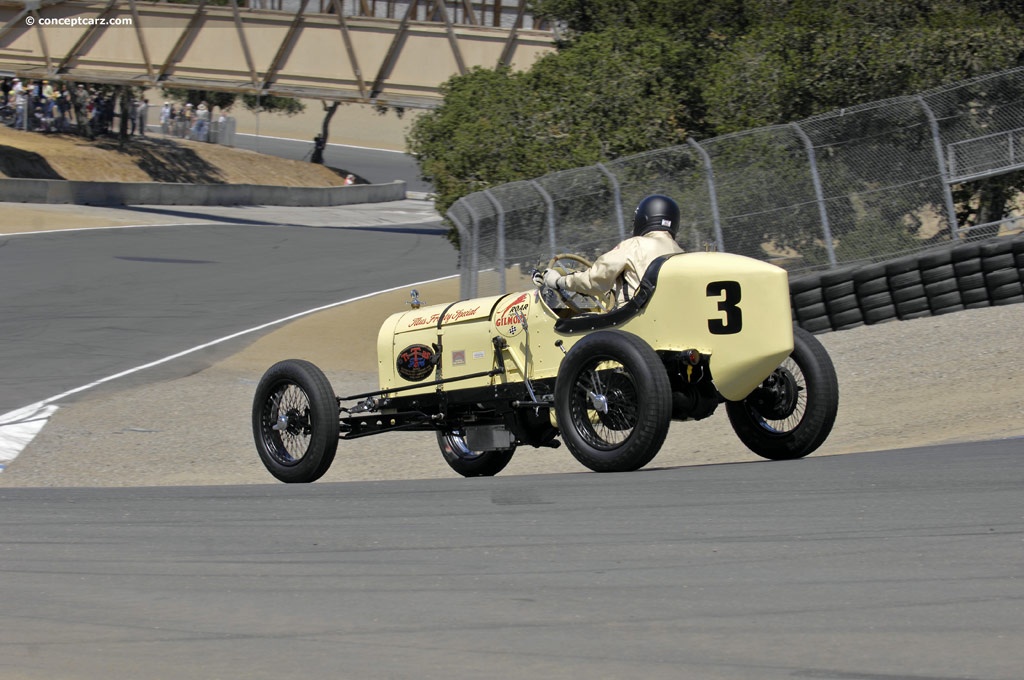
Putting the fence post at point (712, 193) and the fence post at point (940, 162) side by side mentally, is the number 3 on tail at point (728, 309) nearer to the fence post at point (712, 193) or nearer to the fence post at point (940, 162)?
the fence post at point (712, 193)

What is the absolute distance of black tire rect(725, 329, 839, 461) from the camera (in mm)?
7441

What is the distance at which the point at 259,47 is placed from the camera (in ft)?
129

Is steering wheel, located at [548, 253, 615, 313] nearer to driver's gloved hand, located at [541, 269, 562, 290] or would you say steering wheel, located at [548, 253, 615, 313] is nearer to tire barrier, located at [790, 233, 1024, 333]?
driver's gloved hand, located at [541, 269, 562, 290]

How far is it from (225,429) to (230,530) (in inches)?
322

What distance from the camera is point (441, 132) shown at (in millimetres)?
23266

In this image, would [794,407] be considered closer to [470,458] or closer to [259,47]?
[470,458]

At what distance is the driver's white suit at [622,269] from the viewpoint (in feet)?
25.5

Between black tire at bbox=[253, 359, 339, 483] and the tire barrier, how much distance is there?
7.36 m

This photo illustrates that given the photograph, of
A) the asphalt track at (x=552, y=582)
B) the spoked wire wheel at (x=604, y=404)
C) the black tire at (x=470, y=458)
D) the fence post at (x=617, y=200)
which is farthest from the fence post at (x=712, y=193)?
the asphalt track at (x=552, y=582)

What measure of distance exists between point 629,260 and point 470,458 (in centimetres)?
249

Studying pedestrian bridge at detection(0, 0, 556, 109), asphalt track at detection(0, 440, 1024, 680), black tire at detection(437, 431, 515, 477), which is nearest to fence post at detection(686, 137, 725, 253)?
black tire at detection(437, 431, 515, 477)

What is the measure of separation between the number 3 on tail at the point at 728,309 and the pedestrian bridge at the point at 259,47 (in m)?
29.4

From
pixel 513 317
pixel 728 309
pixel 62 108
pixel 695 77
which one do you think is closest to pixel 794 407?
pixel 728 309

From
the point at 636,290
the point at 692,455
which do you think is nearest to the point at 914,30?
the point at 692,455
